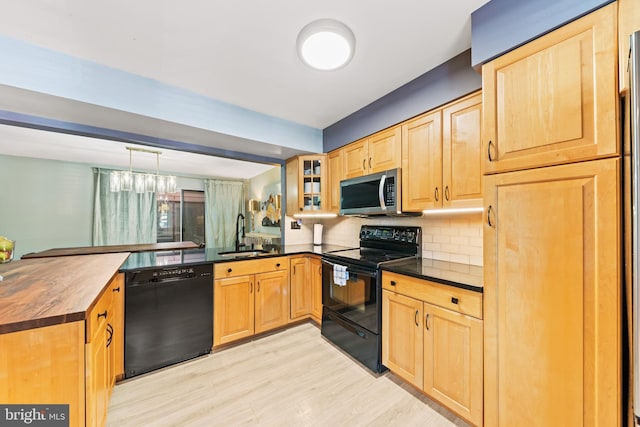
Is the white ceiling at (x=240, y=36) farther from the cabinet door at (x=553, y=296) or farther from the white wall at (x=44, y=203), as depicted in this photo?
the white wall at (x=44, y=203)

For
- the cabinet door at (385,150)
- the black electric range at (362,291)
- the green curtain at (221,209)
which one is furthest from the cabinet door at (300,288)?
the green curtain at (221,209)

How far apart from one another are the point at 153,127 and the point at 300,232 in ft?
6.93

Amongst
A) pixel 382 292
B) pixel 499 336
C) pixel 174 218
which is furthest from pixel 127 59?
pixel 174 218

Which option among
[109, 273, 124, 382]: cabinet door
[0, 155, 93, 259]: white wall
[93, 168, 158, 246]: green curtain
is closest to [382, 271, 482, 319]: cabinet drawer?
[109, 273, 124, 382]: cabinet door

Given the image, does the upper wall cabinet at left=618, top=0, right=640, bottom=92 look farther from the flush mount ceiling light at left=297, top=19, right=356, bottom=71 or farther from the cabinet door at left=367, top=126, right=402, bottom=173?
the cabinet door at left=367, top=126, right=402, bottom=173

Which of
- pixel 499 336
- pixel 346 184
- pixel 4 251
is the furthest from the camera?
pixel 346 184

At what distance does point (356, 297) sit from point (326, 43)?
1905mm

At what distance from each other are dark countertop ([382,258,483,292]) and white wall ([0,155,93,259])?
17.6 feet

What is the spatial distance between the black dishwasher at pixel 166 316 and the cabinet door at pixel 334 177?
1.49 m

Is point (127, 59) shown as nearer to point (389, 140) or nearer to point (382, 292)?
point (389, 140)

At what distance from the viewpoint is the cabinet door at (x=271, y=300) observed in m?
2.56

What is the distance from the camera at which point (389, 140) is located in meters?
2.26

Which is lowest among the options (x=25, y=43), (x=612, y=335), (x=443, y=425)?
(x=443, y=425)

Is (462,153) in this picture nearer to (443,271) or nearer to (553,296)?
(443,271)
